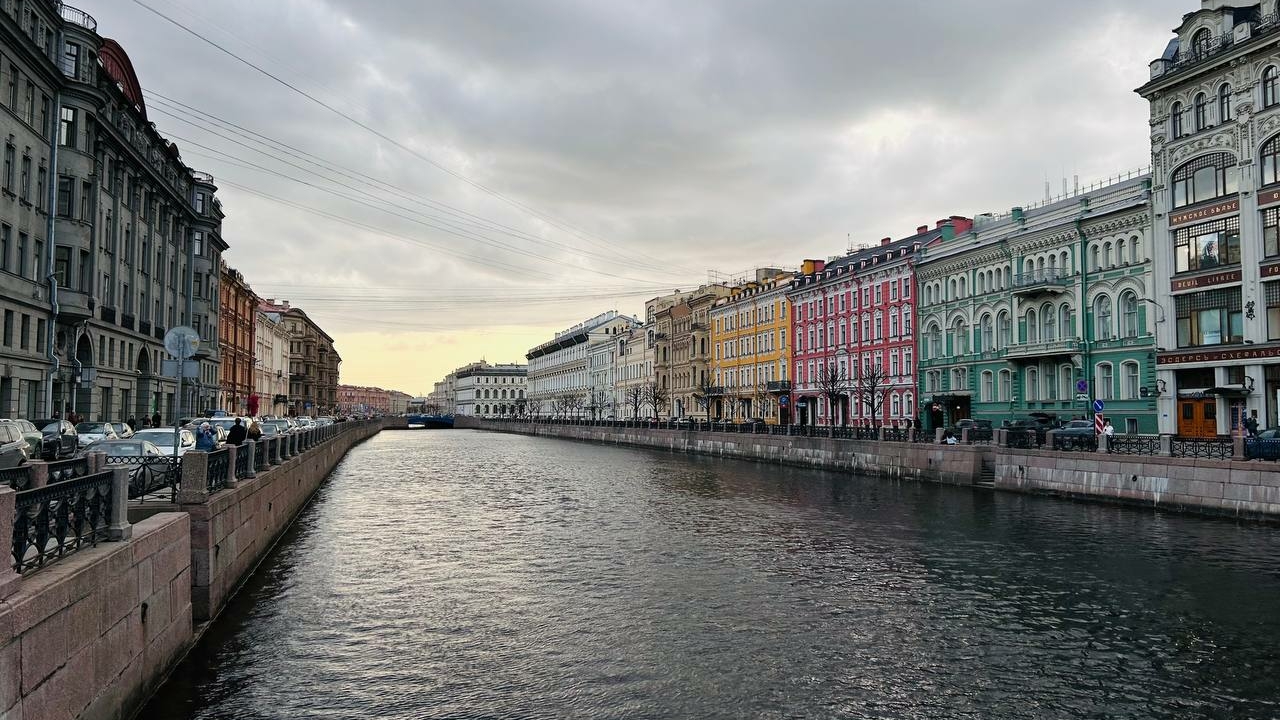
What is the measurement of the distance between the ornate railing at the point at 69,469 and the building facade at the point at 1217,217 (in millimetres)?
37388

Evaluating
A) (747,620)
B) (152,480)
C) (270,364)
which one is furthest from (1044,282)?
(270,364)

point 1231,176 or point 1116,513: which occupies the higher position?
point 1231,176

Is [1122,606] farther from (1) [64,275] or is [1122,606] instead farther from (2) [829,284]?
(2) [829,284]

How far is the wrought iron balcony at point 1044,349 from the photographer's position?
148 feet

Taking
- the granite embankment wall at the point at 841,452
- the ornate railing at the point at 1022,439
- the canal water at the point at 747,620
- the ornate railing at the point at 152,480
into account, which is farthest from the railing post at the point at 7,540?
the granite embankment wall at the point at 841,452

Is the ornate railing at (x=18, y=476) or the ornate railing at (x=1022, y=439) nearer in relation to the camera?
the ornate railing at (x=18, y=476)

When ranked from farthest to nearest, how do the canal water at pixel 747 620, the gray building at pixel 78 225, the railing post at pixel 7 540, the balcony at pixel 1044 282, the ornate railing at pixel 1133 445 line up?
1. the balcony at pixel 1044 282
2. the gray building at pixel 78 225
3. the ornate railing at pixel 1133 445
4. the canal water at pixel 747 620
5. the railing post at pixel 7 540

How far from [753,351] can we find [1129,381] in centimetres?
4204

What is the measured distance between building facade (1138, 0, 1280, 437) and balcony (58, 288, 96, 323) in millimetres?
47641

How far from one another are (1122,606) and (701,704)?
29.2 feet

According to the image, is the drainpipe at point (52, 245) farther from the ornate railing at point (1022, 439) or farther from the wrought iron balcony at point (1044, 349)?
the wrought iron balcony at point (1044, 349)

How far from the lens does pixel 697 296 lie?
9506 centimetres

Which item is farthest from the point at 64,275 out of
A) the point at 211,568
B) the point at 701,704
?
the point at 701,704

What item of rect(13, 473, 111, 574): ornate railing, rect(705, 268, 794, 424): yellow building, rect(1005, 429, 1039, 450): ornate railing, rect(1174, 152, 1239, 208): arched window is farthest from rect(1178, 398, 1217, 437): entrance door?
rect(13, 473, 111, 574): ornate railing
